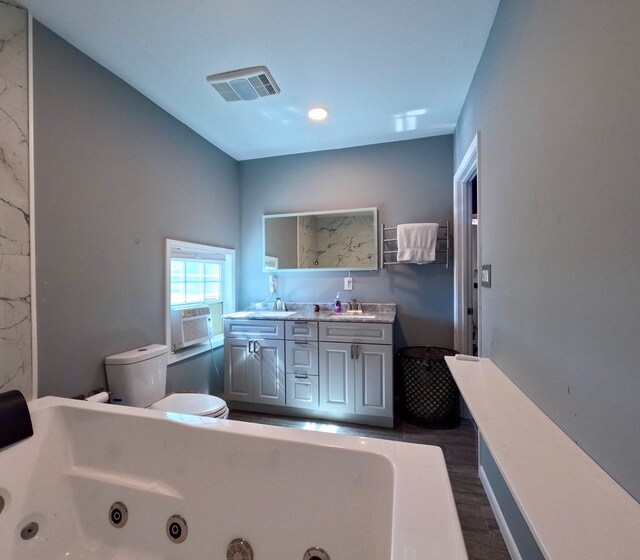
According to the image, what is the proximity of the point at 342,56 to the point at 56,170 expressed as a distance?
1.65 m

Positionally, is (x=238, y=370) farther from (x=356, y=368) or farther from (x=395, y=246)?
(x=395, y=246)

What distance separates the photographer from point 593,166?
0.67 metres

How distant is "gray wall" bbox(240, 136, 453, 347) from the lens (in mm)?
2596

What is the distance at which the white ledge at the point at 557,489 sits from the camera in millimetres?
472

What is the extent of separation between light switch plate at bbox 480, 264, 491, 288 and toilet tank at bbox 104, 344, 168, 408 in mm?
2044

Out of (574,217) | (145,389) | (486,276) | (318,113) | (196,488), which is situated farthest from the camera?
(318,113)

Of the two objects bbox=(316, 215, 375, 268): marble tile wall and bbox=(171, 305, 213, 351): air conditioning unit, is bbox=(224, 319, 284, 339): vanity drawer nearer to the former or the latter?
bbox=(171, 305, 213, 351): air conditioning unit

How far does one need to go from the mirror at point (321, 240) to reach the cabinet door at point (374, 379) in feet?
2.81

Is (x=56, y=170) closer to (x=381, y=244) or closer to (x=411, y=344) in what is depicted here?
(x=381, y=244)

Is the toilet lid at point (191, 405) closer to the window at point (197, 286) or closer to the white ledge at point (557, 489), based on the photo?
the window at point (197, 286)

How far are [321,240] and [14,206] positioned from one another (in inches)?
84.2

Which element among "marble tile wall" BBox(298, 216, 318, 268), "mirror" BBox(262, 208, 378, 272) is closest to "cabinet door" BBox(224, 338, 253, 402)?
"mirror" BBox(262, 208, 378, 272)

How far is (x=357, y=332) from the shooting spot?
224cm

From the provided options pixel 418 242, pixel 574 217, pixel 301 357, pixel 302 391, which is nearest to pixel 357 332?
pixel 301 357
